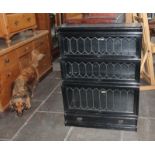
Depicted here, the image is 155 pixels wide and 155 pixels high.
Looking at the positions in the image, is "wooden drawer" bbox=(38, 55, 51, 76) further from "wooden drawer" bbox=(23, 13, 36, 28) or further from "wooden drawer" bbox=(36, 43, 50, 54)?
"wooden drawer" bbox=(23, 13, 36, 28)

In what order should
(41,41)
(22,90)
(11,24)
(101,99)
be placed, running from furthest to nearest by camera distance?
1. (41,41)
2. (11,24)
3. (22,90)
4. (101,99)

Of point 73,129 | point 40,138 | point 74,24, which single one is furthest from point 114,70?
point 40,138

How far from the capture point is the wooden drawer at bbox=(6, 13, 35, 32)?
8.54 feet

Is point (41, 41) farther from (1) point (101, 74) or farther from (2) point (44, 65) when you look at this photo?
(1) point (101, 74)

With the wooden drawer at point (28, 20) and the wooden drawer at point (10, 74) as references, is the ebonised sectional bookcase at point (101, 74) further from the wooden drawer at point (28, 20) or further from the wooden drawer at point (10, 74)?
the wooden drawer at point (28, 20)

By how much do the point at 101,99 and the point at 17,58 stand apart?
122cm

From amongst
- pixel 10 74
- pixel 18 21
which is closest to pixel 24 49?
pixel 18 21

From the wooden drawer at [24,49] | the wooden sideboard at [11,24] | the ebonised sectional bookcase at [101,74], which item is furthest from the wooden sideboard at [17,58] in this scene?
the ebonised sectional bookcase at [101,74]

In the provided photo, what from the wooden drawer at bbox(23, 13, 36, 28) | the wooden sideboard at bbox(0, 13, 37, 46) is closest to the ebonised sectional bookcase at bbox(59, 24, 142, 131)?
the wooden sideboard at bbox(0, 13, 37, 46)

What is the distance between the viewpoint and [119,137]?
2025 millimetres

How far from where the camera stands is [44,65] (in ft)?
11.6

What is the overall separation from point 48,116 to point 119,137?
81 centimetres

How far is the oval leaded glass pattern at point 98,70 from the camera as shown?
1976 millimetres
